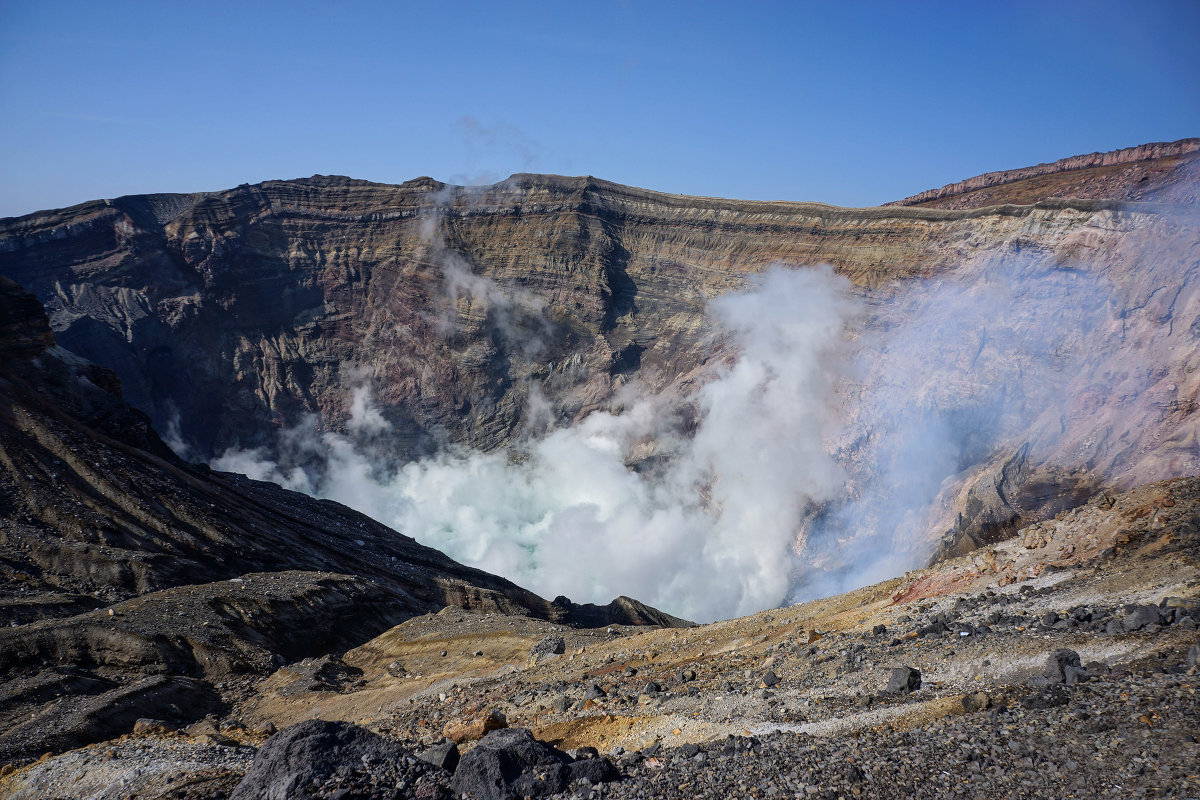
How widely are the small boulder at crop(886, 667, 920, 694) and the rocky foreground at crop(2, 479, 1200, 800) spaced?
0.03 meters

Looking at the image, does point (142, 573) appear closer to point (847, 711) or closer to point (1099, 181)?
point (847, 711)

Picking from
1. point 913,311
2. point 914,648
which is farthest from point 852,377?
point 914,648

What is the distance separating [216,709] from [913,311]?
166 ft

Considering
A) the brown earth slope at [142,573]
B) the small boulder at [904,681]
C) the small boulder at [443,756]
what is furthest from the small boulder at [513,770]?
the brown earth slope at [142,573]

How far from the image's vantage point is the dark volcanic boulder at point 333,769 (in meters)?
10.4

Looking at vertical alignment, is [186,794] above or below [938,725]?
below

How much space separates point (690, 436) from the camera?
69.9 meters

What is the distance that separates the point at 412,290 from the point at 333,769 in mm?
74744

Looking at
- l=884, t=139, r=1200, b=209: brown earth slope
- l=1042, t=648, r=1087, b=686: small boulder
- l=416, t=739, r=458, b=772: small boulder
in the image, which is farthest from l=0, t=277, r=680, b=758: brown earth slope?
l=884, t=139, r=1200, b=209: brown earth slope

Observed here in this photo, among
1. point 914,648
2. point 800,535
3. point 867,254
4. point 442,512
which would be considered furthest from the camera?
point 442,512

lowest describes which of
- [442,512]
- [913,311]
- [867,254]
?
[442,512]

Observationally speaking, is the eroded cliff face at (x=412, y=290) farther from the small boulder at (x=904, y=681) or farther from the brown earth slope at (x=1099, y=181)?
the small boulder at (x=904, y=681)

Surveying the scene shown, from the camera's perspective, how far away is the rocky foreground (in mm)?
10273

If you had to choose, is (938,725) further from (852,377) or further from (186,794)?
(852,377)
